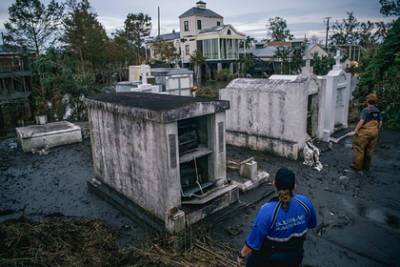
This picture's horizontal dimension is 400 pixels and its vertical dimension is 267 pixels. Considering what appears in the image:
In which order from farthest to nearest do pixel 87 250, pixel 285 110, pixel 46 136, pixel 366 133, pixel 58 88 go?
pixel 58 88 → pixel 46 136 → pixel 285 110 → pixel 366 133 → pixel 87 250

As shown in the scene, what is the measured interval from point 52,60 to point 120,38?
1679cm

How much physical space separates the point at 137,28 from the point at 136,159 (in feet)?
113

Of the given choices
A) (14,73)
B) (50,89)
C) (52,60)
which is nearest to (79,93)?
(50,89)

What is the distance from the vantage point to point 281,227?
292 cm

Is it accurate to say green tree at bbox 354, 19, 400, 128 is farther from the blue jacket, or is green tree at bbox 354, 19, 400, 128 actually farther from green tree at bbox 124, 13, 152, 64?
green tree at bbox 124, 13, 152, 64

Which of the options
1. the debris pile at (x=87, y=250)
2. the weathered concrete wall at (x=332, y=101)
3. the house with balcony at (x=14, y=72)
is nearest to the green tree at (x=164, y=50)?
the house with balcony at (x=14, y=72)

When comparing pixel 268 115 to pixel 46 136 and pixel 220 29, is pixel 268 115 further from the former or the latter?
pixel 220 29

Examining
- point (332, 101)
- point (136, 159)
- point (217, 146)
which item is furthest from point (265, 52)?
point (136, 159)

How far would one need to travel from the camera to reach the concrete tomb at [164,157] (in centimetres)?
550

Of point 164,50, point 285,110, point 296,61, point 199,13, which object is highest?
point 199,13

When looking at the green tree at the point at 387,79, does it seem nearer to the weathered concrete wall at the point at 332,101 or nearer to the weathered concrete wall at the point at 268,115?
the weathered concrete wall at the point at 332,101

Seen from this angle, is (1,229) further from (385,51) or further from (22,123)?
(385,51)

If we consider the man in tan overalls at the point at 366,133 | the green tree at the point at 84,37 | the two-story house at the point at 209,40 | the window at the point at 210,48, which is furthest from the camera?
the window at the point at 210,48

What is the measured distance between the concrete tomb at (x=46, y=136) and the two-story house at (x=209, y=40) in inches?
1137
